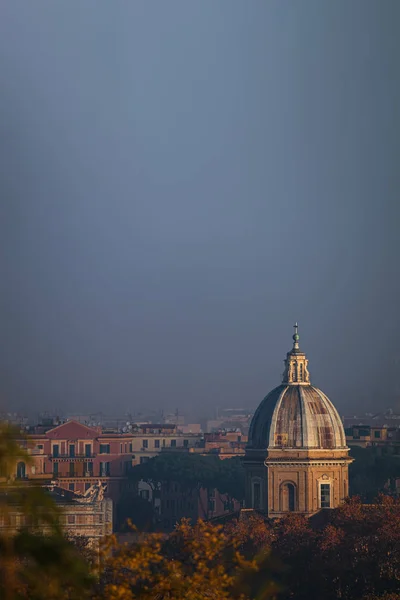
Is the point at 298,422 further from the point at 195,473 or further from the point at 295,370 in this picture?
the point at 195,473

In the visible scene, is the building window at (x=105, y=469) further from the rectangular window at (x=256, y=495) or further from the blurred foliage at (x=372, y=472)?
the rectangular window at (x=256, y=495)

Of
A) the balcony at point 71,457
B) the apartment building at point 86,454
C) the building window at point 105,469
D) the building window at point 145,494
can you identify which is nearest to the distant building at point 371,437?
the building window at point 145,494

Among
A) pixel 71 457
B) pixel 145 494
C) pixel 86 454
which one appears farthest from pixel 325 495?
pixel 145 494

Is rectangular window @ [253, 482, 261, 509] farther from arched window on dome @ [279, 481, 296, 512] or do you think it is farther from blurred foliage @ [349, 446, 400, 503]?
blurred foliage @ [349, 446, 400, 503]

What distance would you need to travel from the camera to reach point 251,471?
8850 cm

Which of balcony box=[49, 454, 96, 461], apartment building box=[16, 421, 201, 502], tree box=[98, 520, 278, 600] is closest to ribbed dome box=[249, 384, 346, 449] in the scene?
apartment building box=[16, 421, 201, 502]

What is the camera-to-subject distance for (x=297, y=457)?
87.2m

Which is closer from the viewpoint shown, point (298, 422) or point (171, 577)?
point (171, 577)

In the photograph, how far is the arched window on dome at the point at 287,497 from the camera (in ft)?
284

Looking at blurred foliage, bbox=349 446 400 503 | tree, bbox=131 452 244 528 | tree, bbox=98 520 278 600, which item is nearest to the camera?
tree, bbox=98 520 278 600

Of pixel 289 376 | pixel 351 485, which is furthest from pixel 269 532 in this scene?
pixel 351 485

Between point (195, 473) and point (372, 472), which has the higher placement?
point (195, 473)

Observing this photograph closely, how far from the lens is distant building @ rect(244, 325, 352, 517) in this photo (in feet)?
286

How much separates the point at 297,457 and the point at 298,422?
1653 millimetres
